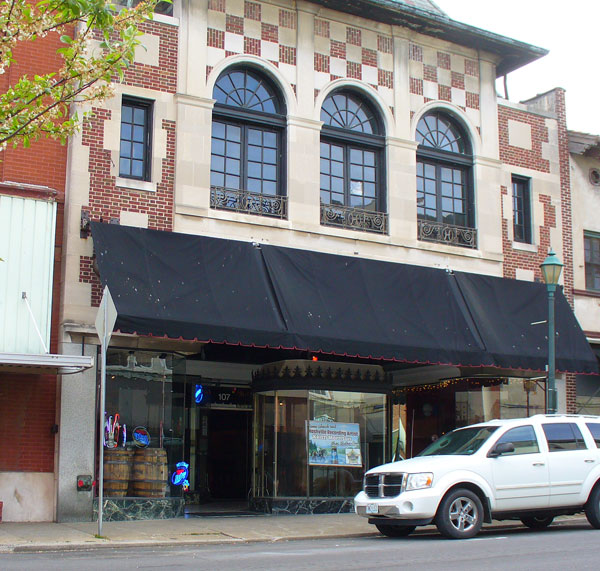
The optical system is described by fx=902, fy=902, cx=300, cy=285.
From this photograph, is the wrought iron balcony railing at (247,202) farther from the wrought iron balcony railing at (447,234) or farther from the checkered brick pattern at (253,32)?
the wrought iron balcony railing at (447,234)

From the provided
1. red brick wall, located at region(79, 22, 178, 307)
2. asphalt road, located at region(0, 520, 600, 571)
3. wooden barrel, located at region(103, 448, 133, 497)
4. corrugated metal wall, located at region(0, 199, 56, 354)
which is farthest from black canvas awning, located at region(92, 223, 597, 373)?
asphalt road, located at region(0, 520, 600, 571)

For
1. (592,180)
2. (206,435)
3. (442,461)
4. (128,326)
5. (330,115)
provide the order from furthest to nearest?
(592,180) < (206,435) < (330,115) < (128,326) < (442,461)

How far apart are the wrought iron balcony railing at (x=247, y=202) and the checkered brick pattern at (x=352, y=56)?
2.75 meters

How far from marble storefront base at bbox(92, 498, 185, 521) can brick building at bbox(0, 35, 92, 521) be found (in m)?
0.93

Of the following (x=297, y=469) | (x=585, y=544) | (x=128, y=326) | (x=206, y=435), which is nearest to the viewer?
(x=585, y=544)

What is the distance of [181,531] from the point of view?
1398cm

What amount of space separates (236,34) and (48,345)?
24.9ft

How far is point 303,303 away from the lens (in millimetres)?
16672

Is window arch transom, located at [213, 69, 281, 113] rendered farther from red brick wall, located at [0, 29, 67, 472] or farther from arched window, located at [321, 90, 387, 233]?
red brick wall, located at [0, 29, 67, 472]

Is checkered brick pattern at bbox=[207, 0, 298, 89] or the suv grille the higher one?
checkered brick pattern at bbox=[207, 0, 298, 89]

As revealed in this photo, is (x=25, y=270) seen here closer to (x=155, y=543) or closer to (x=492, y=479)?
(x=155, y=543)

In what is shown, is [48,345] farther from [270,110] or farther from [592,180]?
[592,180]

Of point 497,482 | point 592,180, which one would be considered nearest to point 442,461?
point 497,482

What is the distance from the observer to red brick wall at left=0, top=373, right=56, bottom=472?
15.3m
